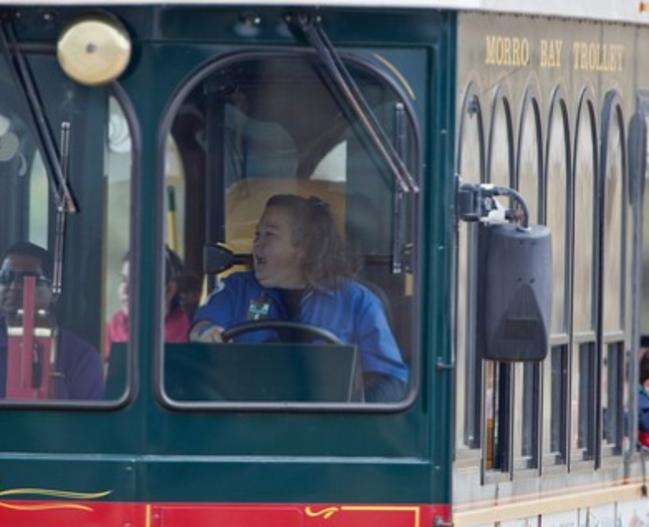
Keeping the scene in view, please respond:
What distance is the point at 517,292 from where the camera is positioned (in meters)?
6.69

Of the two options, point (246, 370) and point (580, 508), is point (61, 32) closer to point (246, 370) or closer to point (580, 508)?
point (246, 370)

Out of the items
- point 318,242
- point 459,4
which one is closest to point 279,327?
point 318,242

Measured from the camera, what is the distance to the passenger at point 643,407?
28.2ft

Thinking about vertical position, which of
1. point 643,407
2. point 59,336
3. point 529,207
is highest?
point 529,207

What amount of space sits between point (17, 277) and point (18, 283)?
0.02 metres

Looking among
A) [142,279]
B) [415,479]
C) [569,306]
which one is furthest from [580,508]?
[142,279]

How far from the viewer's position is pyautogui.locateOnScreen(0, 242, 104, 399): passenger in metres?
6.84

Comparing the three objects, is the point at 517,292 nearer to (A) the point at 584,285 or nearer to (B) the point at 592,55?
(A) the point at 584,285

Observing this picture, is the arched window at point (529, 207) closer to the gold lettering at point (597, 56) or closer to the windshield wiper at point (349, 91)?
the gold lettering at point (597, 56)

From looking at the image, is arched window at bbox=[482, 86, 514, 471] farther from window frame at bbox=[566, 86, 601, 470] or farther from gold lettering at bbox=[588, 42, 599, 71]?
gold lettering at bbox=[588, 42, 599, 71]

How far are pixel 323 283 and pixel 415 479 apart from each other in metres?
0.58

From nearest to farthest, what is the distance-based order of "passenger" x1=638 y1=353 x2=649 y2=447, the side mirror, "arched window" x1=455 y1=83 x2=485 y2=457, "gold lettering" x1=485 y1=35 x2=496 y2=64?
the side mirror → "arched window" x1=455 y1=83 x2=485 y2=457 → "gold lettering" x1=485 y1=35 x2=496 y2=64 → "passenger" x1=638 y1=353 x2=649 y2=447

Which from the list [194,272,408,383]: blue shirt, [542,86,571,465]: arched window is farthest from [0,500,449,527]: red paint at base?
[542,86,571,465]: arched window

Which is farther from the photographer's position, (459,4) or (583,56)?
(583,56)
